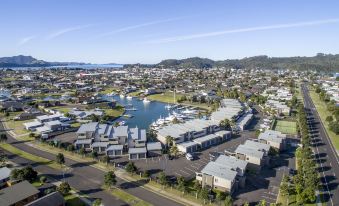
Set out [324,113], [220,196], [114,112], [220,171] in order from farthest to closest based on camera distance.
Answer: [114,112] < [324,113] < [220,171] < [220,196]

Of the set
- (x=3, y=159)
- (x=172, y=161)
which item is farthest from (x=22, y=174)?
(x=172, y=161)

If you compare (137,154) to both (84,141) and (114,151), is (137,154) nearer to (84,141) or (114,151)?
(114,151)

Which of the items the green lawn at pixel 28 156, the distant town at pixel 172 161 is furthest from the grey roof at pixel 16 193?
the green lawn at pixel 28 156

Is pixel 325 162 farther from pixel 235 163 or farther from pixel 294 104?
pixel 294 104

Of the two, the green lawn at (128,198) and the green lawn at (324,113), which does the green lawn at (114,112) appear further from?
the green lawn at (324,113)

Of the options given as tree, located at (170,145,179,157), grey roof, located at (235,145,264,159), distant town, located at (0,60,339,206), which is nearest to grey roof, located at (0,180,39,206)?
distant town, located at (0,60,339,206)

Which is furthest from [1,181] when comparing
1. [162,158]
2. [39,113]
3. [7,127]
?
[39,113]
